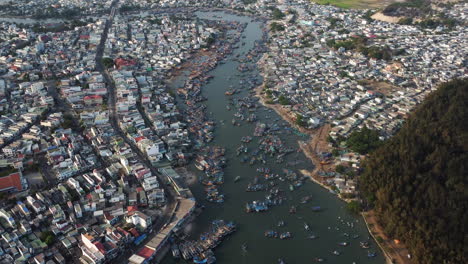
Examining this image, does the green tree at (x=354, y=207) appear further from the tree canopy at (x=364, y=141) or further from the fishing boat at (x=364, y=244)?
the tree canopy at (x=364, y=141)

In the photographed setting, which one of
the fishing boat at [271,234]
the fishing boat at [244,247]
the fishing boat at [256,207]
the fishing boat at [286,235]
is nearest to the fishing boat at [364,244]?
the fishing boat at [286,235]

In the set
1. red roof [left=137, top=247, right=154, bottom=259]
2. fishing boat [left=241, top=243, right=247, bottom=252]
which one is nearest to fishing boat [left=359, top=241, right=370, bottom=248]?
fishing boat [left=241, top=243, right=247, bottom=252]

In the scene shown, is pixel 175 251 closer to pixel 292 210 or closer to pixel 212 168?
pixel 292 210

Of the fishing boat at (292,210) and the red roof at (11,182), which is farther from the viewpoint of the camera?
the red roof at (11,182)

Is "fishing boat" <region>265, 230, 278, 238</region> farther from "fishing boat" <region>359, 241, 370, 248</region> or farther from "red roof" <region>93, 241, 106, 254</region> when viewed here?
"red roof" <region>93, 241, 106, 254</region>

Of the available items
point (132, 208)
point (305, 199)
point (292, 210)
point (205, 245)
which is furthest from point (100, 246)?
point (305, 199)

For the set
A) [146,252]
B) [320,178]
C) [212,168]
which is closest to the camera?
[146,252]

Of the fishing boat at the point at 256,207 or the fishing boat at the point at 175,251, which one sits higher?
the fishing boat at the point at 175,251
